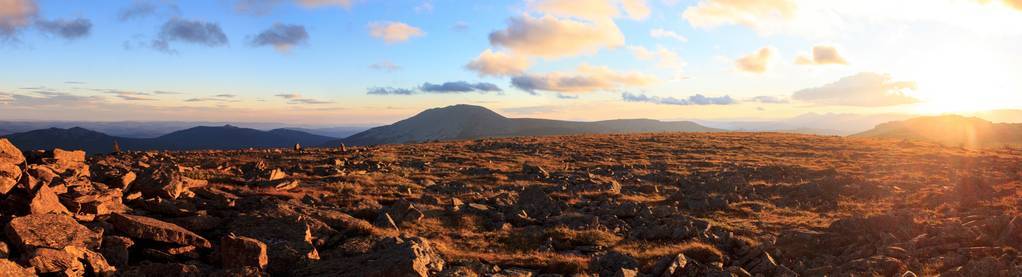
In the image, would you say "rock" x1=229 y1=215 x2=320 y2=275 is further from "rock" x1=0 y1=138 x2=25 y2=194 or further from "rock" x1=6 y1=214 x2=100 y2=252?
"rock" x1=0 y1=138 x2=25 y2=194

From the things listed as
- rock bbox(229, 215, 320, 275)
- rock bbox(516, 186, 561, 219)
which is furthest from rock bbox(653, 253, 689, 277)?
rock bbox(229, 215, 320, 275)

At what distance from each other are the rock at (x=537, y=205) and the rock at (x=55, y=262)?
1674 centimetres

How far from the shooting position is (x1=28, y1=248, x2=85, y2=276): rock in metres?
10.9

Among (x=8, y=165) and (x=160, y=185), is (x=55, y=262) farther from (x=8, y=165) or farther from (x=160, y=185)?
(x=160, y=185)

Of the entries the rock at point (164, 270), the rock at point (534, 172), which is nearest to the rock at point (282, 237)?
the rock at point (164, 270)

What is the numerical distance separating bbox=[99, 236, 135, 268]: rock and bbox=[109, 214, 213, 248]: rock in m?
0.49

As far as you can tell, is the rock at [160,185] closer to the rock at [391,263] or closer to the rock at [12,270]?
the rock at [12,270]

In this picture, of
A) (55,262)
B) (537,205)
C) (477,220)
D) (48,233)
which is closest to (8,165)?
(48,233)

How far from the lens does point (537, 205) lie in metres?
25.9

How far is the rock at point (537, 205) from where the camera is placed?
24844mm

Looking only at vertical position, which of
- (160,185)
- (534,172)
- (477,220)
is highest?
(160,185)

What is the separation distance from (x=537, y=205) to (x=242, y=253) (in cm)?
1521

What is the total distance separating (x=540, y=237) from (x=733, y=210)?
13.9m

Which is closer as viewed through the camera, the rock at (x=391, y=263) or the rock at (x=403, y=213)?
the rock at (x=391, y=263)
